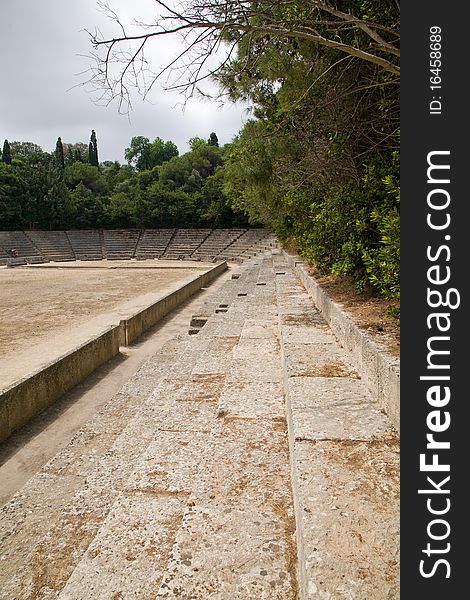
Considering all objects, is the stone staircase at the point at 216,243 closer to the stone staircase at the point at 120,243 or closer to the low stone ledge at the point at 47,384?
the stone staircase at the point at 120,243

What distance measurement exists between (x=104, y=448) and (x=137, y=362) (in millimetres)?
3682

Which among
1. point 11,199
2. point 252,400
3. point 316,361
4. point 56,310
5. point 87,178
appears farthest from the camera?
point 87,178

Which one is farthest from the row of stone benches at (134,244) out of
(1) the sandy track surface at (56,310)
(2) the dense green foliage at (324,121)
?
(2) the dense green foliage at (324,121)

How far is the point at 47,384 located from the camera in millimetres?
5168

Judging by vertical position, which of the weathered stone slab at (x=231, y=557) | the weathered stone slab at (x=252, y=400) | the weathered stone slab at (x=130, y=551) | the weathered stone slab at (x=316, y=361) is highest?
the weathered stone slab at (x=316, y=361)

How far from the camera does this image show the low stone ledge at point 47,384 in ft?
14.3

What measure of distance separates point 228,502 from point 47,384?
3780 mm

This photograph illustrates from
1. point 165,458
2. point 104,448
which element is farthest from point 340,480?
point 104,448

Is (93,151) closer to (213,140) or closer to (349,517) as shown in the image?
(213,140)

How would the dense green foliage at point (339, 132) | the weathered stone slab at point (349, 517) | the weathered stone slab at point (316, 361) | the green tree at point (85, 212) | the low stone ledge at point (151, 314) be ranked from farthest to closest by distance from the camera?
the green tree at point (85, 212) < the low stone ledge at point (151, 314) < the dense green foliage at point (339, 132) < the weathered stone slab at point (316, 361) < the weathered stone slab at point (349, 517)

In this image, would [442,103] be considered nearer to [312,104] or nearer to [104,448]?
[104,448]

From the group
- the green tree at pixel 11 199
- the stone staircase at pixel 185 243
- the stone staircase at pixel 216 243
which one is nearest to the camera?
the stone staircase at pixel 216 243

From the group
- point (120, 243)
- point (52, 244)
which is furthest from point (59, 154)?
point (120, 243)

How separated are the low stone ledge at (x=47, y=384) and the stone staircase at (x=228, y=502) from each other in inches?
36.9
